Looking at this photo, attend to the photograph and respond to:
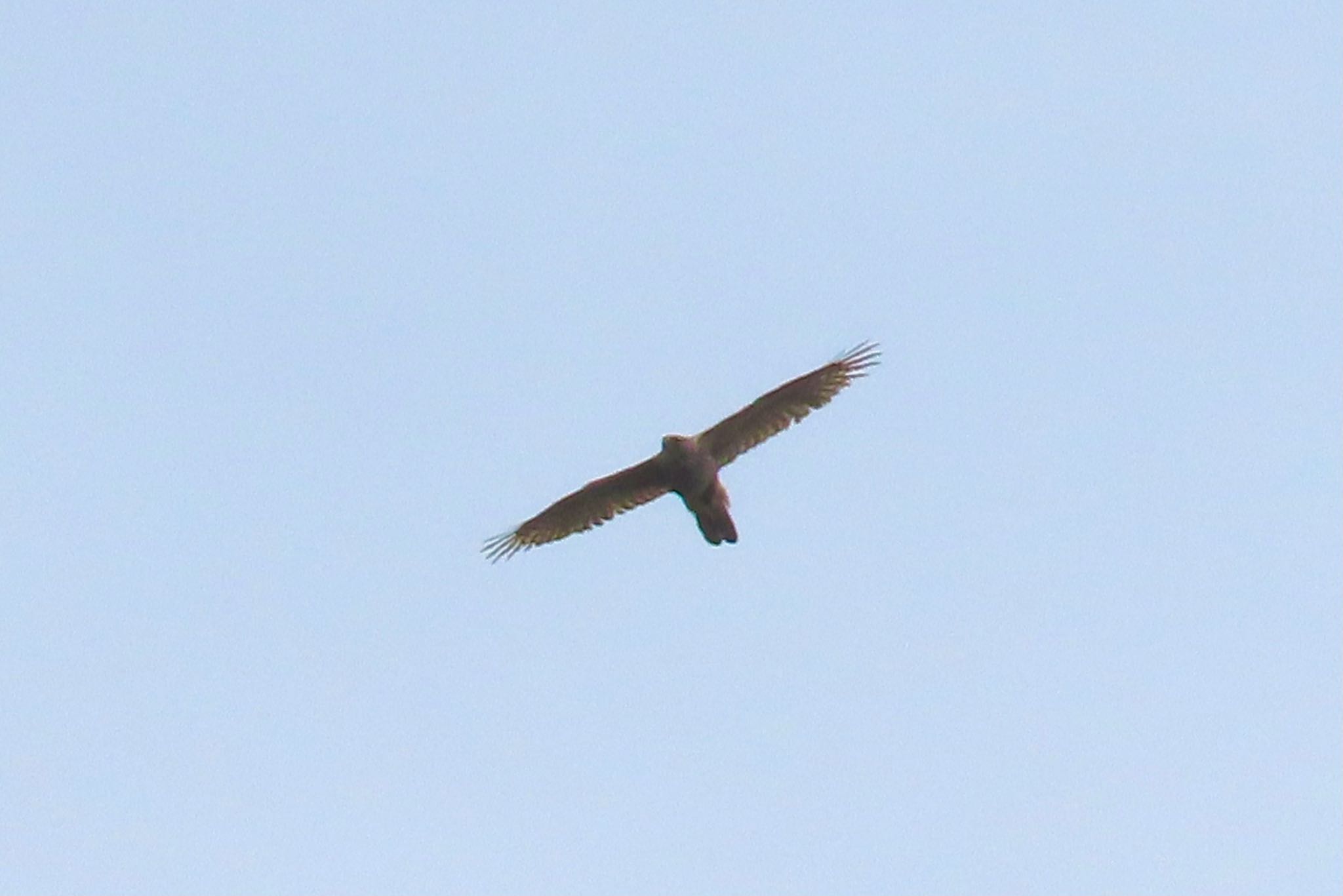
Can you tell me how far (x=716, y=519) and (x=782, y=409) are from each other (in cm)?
149

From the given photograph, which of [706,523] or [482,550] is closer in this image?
[706,523]

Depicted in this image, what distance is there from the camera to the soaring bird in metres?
23.5

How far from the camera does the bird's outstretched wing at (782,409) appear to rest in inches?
931

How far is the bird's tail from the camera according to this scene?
23.3 m

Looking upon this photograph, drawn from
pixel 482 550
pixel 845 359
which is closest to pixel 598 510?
pixel 482 550

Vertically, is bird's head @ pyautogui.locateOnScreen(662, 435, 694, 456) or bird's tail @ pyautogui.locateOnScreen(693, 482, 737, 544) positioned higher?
bird's head @ pyautogui.locateOnScreen(662, 435, 694, 456)

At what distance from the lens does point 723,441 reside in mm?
23750

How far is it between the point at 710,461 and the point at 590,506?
181cm

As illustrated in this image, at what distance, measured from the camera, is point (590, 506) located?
81.1ft

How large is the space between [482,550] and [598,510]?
1481 mm

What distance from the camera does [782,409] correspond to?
2388 centimetres

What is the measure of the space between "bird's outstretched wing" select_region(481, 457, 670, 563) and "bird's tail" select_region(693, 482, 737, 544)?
2.37 ft

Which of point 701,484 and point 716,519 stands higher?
point 701,484

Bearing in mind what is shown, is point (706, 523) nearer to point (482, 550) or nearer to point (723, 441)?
point (723, 441)
